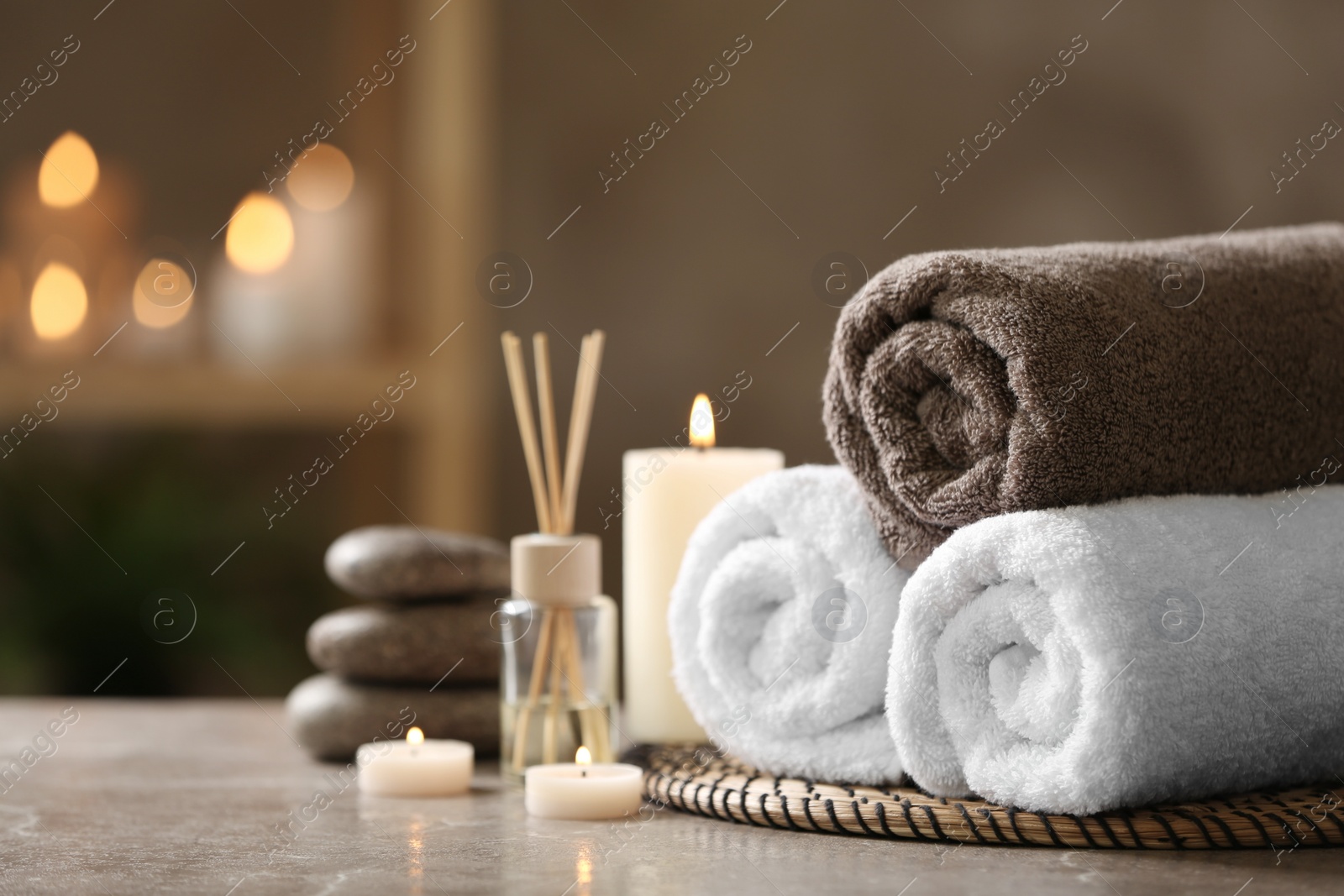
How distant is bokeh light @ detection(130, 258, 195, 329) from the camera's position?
4.02 feet

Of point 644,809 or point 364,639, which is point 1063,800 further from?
point 364,639

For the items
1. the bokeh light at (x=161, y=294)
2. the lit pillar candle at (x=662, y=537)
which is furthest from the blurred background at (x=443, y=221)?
the lit pillar candle at (x=662, y=537)

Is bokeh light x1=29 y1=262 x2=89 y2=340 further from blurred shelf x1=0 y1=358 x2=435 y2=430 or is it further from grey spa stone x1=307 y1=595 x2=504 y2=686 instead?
grey spa stone x1=307 y1=595 x2=504 y2=686

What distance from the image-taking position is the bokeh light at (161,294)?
1.23 meters

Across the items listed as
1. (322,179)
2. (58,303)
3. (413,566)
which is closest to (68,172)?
(58,303)

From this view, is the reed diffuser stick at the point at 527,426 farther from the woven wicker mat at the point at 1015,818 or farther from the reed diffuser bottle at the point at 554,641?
the woven wicker mat at the point at 1015,818

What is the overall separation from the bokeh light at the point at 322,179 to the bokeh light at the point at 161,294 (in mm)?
139

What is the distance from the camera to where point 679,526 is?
63 cm

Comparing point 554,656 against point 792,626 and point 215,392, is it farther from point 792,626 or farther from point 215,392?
point 215,392

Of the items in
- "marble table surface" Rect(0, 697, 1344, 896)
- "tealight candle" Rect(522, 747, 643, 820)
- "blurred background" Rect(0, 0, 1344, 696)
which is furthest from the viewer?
"blurred background" Rect(0, 0, 1344, 696)

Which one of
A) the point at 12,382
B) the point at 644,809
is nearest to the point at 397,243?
the point at 12,382

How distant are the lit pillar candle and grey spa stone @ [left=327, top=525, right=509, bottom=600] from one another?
80 millimetres

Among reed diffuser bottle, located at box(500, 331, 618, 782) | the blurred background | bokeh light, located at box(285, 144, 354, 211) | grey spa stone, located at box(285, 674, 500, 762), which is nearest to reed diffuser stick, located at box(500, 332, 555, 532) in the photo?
reed diffuser bottle, located at box(500, 331, 618, 782)

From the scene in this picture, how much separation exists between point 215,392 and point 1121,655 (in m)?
0.98
